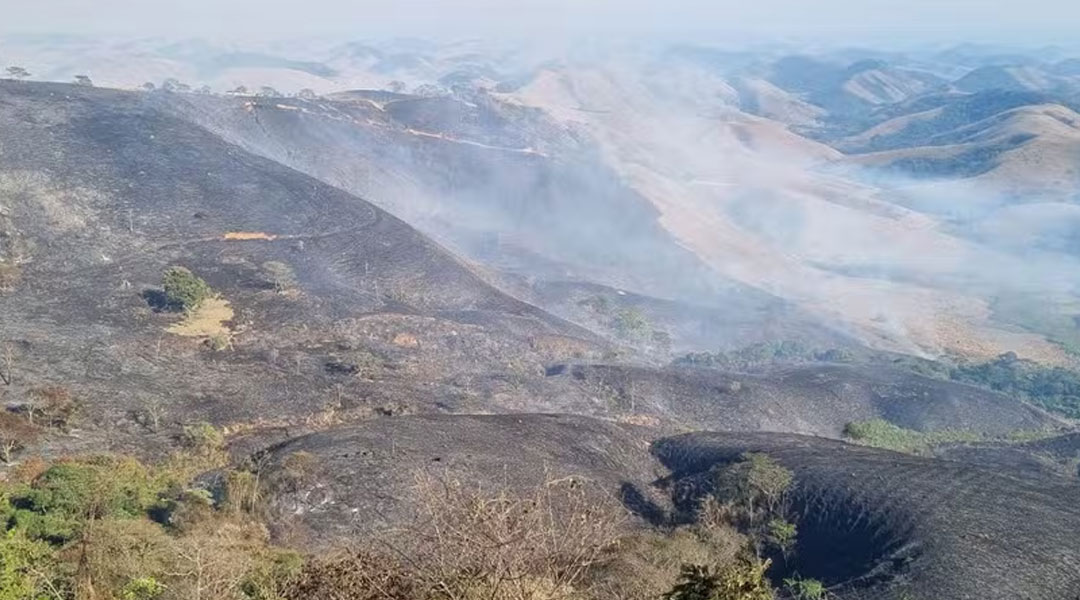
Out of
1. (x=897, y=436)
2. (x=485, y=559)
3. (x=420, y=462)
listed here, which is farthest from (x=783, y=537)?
(x=485, y=559)

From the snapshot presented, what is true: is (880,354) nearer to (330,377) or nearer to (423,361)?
(423,361)

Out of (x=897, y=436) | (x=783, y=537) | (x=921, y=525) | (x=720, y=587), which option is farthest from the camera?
(x=897, y=436)

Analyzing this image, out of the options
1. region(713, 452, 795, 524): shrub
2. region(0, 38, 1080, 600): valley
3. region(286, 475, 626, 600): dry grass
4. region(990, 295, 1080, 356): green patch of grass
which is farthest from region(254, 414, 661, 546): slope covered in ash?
region(990, 295, 1080, 356): green patch of grass

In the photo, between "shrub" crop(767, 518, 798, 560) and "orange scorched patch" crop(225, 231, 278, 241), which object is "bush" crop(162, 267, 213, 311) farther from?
"shrub" crop(767, 518, 798, 560)

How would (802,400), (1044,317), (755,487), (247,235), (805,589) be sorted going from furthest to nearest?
1. (1044,317)
2. (247,235)
3. (802,400)
4. (755,487)
5. (805,589)

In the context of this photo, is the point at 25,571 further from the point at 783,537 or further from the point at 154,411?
the point at 783,537

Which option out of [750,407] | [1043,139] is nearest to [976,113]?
[1043,139]
